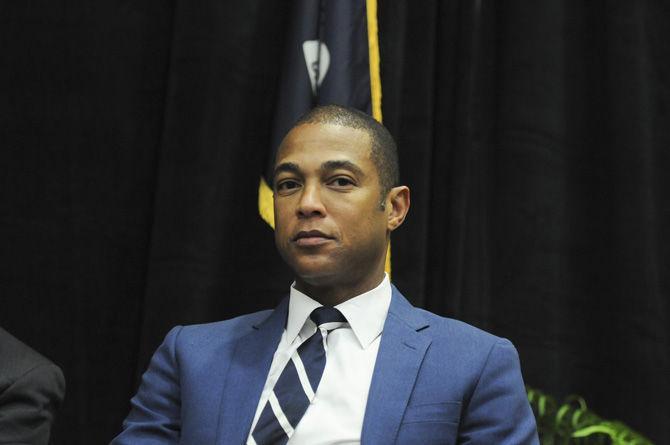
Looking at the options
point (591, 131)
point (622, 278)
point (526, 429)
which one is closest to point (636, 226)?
point (622, 278)

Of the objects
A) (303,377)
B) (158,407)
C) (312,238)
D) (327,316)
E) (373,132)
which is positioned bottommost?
(158,407)

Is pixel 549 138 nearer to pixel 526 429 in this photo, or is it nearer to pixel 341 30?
pixel 341 30

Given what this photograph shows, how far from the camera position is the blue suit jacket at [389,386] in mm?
1719

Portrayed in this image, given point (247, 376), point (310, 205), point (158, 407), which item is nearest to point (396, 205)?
point (310, 205)

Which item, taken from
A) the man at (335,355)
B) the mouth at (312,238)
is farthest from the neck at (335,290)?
the mouth at (312,238)

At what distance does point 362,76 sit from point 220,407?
1448 millimetres

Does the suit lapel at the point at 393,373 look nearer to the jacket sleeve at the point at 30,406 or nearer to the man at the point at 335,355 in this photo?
the man at the point at 335,355

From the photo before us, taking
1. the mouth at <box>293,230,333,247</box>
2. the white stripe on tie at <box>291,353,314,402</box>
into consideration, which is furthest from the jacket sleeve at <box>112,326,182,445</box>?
the mouth at <box>293,230,333,247</box>

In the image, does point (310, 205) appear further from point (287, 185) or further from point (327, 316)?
point (327, 316)

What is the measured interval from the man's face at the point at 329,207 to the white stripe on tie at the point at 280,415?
26 centimetres

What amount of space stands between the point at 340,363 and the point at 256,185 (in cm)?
141

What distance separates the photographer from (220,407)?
1.81 meters

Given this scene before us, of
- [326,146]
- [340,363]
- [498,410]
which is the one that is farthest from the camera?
[326,146]

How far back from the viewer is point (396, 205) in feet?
6.75
